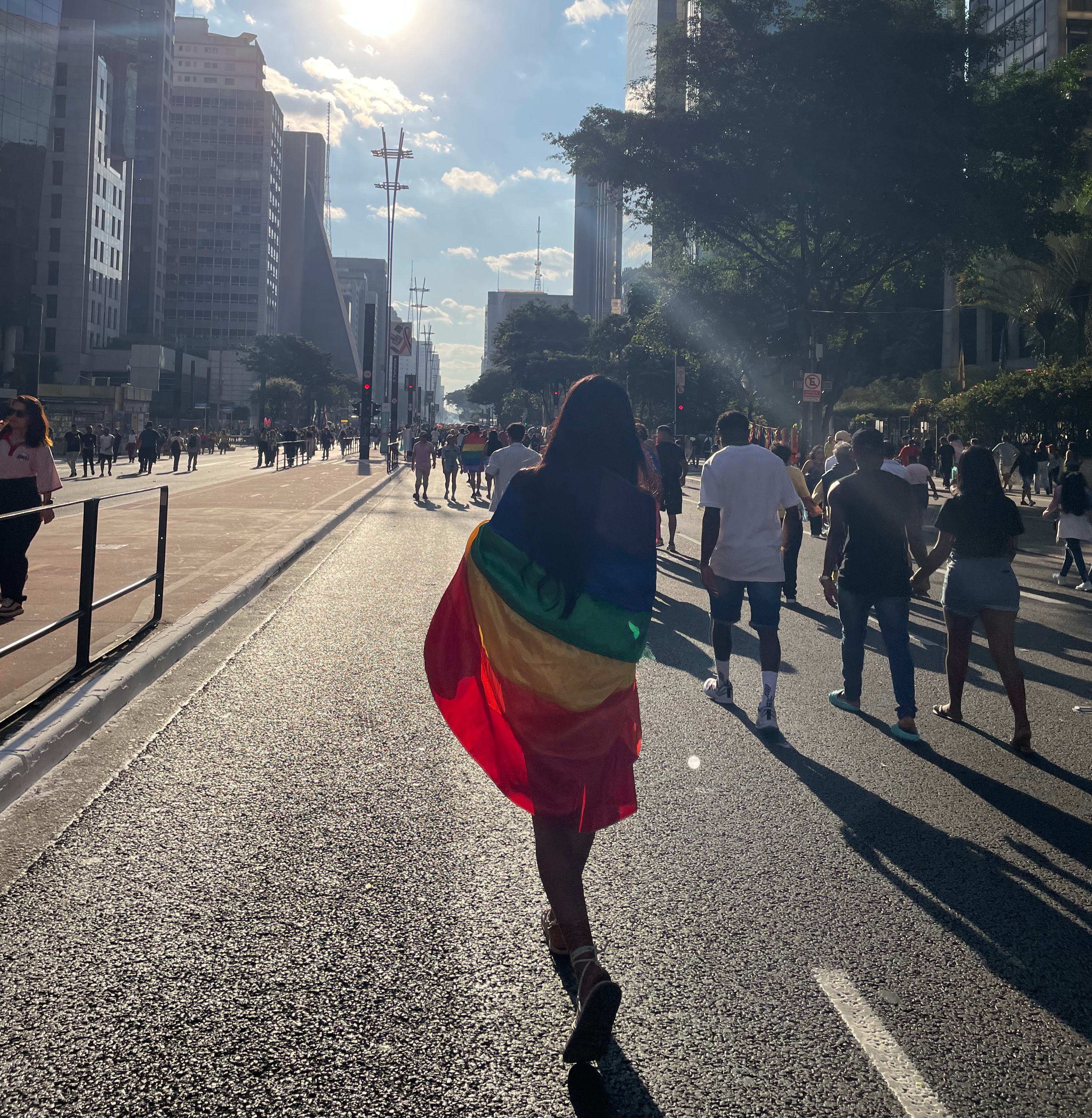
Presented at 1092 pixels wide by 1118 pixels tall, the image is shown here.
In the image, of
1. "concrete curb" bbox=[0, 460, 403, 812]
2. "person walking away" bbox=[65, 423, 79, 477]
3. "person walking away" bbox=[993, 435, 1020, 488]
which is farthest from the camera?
Answer: "person walking away" bbox=[65, 423, 79, 477]

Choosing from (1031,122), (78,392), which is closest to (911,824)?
(1031,122)

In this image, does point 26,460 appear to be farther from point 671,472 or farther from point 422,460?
point 422,460

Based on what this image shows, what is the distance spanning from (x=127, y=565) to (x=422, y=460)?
66.6 ft

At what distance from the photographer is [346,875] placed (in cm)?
432

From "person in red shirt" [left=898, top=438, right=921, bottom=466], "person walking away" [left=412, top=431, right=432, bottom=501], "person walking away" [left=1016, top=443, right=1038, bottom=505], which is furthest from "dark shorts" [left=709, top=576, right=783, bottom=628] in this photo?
"person walking away" [left=1016, top=443, right=1038, bottom=505]

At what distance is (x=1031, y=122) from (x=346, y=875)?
32016 mm

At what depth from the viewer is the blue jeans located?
678 cm

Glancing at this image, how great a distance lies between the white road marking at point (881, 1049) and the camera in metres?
2.85

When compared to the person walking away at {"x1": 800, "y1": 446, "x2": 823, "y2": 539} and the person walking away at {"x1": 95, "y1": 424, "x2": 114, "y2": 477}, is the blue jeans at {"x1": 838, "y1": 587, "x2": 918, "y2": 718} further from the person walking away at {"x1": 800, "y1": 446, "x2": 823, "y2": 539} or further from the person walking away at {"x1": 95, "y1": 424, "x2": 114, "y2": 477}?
the person walking away at {"x1": 95, "y1": 424, "x2": 114, "y2": 477}

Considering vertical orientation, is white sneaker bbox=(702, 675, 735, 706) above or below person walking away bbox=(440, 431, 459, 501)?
below

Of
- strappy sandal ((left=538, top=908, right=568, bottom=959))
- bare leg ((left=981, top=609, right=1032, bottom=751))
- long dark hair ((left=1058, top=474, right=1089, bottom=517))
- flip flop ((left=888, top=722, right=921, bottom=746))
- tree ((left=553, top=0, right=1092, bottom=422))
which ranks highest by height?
tree ((left=553, top=0, right=1092, bottom=422))

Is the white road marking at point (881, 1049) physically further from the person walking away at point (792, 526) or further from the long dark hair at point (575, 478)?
the person walking away at point (792, 526)

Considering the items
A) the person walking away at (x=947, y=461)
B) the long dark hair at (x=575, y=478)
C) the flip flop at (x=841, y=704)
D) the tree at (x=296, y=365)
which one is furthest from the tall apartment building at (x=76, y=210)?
the long dark hair at (x=575, y=478)

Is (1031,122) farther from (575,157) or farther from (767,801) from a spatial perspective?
(767,801)
